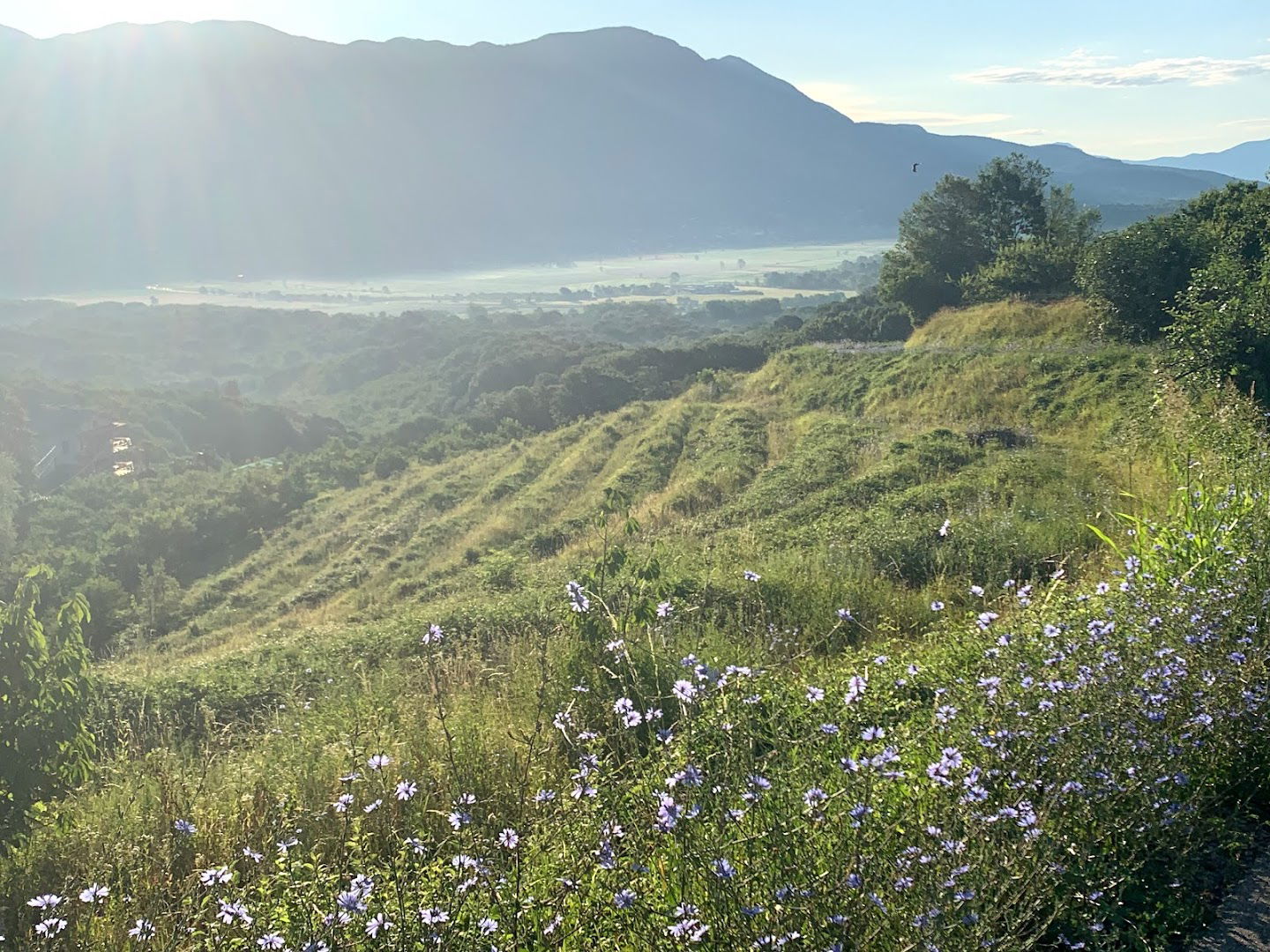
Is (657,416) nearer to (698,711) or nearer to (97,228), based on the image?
(698,711)

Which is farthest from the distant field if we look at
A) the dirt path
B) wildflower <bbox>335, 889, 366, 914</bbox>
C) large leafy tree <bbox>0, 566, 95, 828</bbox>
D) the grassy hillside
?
the dirt path

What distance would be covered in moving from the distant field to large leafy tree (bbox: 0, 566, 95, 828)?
144432 mm

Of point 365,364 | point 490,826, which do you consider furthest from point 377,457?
point 365,364

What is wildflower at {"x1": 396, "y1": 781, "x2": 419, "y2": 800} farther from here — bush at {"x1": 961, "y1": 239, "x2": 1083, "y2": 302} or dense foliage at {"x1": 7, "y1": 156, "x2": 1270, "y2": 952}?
bush at {"x1": 961, "y1": 239, "x2": 1083, "y2": 302}

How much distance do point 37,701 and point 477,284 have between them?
169689 mm

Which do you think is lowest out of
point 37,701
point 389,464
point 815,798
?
point 389,464

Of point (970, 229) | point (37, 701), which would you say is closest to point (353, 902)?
point (37, 701)

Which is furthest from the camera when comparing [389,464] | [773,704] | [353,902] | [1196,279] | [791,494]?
[389,464]

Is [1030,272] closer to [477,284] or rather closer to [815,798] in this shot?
[815,798]

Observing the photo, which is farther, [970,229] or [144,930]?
[970,229]

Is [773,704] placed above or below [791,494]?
above

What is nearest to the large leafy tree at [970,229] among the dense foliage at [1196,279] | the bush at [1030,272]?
the bush at [1030,272]

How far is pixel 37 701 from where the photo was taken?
3.62m

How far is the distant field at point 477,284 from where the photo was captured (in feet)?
471
